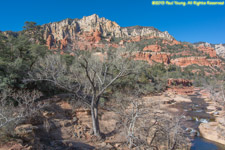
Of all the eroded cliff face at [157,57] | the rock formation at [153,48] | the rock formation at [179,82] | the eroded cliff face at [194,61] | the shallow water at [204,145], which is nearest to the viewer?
the shallow water at [204,145]

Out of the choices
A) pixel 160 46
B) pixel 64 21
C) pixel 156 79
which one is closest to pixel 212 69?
pixel 160 46

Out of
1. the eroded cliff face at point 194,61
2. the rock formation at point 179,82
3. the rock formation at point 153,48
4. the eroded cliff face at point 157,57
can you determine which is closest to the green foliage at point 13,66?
the rock formation at point 179,82

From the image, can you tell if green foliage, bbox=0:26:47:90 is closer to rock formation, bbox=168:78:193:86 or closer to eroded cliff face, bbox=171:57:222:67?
rock formation, bbox=168:78:193:86

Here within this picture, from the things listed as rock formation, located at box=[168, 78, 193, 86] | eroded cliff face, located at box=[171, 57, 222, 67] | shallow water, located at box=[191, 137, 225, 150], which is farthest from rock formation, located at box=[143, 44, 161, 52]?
shallow water, located at box=[191, 137, 225, 150]

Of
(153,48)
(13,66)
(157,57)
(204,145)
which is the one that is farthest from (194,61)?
(13,66)

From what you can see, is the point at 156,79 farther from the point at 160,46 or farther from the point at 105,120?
the point at 160,46

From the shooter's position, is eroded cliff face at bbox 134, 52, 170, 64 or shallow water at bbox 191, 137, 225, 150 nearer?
shallow water at bbox 191, 137, 225, 150

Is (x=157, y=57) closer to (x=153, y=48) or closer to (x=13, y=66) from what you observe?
(x=153, y=48)

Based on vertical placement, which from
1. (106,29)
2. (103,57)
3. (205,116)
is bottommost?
(205,116)

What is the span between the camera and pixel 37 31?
38125 mm

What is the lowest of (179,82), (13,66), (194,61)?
(179,82)

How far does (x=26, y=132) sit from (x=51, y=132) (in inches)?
139

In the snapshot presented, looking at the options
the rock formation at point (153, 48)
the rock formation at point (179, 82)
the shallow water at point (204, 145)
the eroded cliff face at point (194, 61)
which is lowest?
the shallow water at point (204, 145)

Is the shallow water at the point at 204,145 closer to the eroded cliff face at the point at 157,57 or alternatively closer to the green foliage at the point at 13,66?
the green foliage at the point at 13,66
